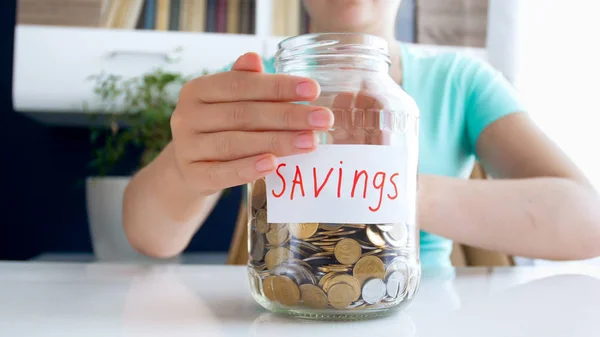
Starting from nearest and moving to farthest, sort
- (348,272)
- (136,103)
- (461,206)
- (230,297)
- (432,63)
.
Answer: (348,272), (230,297), (461,206), (432,63), (136,103)

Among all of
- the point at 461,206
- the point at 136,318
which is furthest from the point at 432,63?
the point at 136,318

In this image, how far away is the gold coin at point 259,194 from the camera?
1.26ft

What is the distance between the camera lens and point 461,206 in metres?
0.65

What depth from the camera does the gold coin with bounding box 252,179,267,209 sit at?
15.1 inches

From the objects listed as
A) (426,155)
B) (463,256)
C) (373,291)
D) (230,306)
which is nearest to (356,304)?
(373,291)

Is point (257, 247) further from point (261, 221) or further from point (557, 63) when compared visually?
point (557, 63)

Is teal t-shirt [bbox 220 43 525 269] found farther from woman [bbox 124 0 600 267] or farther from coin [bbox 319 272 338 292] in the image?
coin [bbox 319 272 338 292]

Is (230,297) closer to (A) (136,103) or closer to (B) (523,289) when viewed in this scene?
(B) (523,289)

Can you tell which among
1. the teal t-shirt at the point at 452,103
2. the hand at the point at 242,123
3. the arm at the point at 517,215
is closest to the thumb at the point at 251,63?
the hand at the point at 242,123

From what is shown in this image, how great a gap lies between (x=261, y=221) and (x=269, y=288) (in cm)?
5

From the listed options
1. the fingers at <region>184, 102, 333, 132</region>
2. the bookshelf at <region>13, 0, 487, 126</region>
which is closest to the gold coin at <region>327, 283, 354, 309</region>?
the fingers at <region>184, 102, 333, 132</region>

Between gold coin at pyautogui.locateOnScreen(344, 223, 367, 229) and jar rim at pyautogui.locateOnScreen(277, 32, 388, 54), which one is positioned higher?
jar rim at pyautogui.locateOnScreen(277, 32, 388, 54)

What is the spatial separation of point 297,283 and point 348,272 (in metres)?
0.04

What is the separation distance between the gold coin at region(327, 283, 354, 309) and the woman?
0.09m
